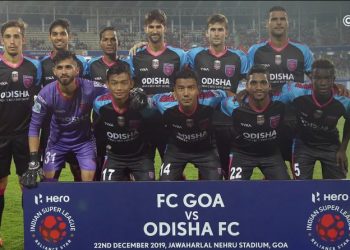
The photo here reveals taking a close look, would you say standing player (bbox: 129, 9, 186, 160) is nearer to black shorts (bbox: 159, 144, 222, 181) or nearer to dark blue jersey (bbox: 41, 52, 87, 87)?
black shorts (bbox: 159, 144, 222, 181)

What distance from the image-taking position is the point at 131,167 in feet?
15.1

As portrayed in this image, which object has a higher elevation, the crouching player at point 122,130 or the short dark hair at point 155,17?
the short dark hair at point 155,17

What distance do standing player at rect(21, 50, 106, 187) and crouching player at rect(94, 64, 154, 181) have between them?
145 mm

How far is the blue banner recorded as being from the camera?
3309mm

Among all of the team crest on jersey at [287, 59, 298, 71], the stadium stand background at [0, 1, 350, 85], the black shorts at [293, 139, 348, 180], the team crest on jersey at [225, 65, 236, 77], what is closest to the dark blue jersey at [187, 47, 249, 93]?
the team crest on jersey at [225, 65, 236, 77]

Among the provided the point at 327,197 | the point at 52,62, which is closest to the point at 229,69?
the point at 52,62

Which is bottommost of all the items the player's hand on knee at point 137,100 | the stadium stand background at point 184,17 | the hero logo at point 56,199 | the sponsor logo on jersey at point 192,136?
the hero logo at point 56,199

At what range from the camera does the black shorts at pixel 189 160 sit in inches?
180

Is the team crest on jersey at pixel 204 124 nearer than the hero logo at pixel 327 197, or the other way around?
the hero logo at pixel 327 197

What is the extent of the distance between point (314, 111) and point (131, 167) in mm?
1857

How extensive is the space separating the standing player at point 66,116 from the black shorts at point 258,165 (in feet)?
4.56

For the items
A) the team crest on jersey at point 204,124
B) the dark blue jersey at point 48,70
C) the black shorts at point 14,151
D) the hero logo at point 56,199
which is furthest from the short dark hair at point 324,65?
the black shorts at point 14,151

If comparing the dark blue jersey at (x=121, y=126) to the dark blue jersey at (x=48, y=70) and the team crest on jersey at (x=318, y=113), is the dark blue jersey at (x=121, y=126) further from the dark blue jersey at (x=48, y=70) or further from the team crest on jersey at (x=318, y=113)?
the team crest on jersey at (x=318, y=113)

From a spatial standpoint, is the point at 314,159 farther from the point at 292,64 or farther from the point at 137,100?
the point at 137,100
